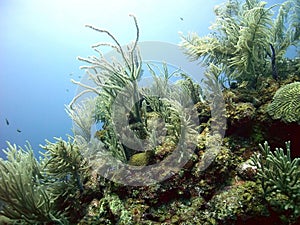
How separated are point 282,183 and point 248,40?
3199 millimetres

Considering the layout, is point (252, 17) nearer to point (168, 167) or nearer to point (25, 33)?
point (168, 167)

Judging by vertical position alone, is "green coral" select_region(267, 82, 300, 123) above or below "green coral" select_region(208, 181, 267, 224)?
above

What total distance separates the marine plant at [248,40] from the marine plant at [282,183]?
8.96ft

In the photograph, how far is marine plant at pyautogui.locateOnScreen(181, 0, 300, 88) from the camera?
17.2ft

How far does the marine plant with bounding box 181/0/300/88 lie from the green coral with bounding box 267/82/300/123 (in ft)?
4.04

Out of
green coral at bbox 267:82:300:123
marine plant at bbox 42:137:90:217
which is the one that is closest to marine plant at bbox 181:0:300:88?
green coral at bbox 267:82:300:123

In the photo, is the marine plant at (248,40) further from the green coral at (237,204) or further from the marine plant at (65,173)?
the marine plant at (65,173)

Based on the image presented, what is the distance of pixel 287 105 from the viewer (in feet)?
13.6

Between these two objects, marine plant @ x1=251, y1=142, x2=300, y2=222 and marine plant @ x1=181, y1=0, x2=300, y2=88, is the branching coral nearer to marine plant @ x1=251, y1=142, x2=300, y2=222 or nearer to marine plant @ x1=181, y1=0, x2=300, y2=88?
marine plant @ x1=251, y1=142, x2=300, y2=222

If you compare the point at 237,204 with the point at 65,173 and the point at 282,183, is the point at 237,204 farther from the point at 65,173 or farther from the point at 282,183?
the point at 65,173

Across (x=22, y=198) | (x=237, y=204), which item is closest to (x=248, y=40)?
(x=237, y=204)

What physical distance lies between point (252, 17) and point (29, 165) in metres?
4.90

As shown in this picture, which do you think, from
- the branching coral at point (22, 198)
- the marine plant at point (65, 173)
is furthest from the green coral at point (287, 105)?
the branching coral at point (22, 198)

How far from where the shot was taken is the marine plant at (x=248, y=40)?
5.25 metres
